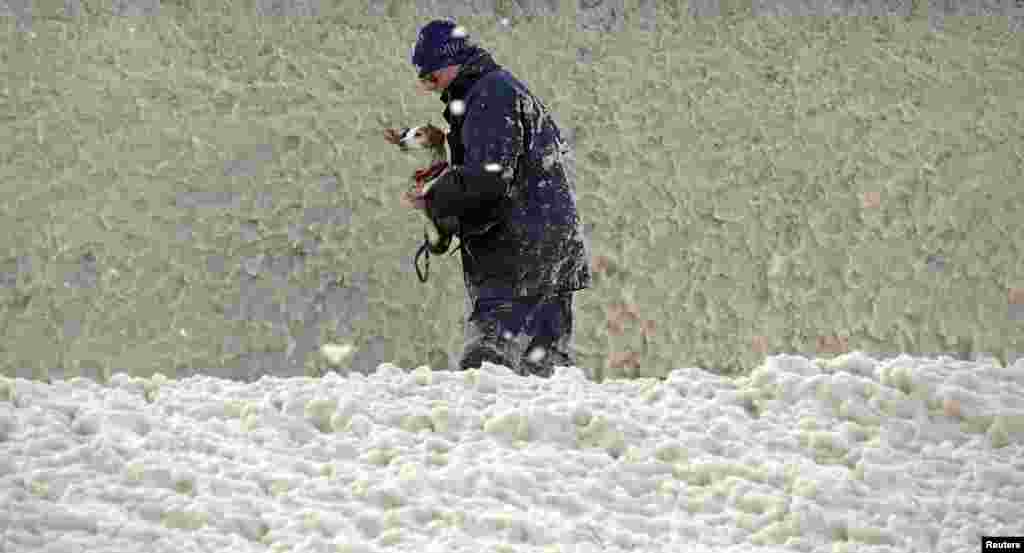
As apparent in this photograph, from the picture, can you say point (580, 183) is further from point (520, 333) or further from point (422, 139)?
point (520, 333)

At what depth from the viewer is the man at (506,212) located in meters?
3.12

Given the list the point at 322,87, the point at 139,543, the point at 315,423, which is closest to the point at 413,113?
the point at 322,87

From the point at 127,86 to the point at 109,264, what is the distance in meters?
0.53

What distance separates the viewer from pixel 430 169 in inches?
131

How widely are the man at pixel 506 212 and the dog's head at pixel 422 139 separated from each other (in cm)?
21

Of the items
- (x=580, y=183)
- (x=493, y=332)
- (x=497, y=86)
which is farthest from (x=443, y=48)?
(x=580, y=183)

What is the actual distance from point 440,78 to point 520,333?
23.3 inches

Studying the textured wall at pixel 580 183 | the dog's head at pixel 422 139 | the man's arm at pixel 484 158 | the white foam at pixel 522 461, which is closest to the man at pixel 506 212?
the man's arm at pixel 484 158

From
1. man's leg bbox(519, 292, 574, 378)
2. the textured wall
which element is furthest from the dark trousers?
the textured wall

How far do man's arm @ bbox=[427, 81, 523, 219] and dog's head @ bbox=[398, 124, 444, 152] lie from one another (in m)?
0.34

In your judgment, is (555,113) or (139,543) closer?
(139,543)

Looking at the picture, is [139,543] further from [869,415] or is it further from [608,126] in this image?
[608,126]

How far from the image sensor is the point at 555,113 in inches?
184

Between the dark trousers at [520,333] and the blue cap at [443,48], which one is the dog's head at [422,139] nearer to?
the blue cap at [443,48]
